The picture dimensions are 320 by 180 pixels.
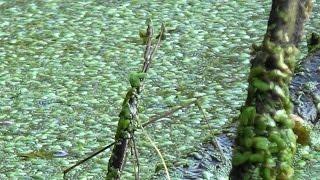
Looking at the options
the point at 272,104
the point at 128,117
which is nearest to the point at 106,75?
the point at 128,117

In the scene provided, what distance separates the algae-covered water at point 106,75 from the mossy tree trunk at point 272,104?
1.43ft

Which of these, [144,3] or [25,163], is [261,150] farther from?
[144,3]

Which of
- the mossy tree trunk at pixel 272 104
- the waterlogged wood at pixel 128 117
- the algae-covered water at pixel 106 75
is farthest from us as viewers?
the algae-covered water at pixel 106 75

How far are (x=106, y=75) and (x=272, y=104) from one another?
5.37 ft

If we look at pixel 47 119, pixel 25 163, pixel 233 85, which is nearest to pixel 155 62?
pixel 233 85

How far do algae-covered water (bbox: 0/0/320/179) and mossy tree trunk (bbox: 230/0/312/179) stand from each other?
17.2 inches

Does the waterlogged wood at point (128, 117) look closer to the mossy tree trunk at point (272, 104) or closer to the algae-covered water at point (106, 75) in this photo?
the mossy tree trunk at point (272, 104)

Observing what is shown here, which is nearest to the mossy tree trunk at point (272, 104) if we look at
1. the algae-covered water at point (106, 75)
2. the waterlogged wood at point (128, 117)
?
the waterlogged wood at point (128, 117)

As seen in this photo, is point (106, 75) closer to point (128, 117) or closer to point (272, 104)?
point (128, 117)

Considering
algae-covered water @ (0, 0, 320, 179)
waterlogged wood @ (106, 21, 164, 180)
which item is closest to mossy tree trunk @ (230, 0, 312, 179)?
waterlogged wood @ (106, 21, 164, 180)

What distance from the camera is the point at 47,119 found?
2.86 meters

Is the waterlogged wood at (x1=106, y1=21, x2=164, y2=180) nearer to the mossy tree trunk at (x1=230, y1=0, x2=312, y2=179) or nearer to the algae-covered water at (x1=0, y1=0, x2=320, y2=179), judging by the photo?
the mossy tree trunk at (x1=230, y1=0, x2=312, y2=179)

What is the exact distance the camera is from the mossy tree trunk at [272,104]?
1558 millimetres

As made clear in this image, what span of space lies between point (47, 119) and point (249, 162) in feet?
4.37
